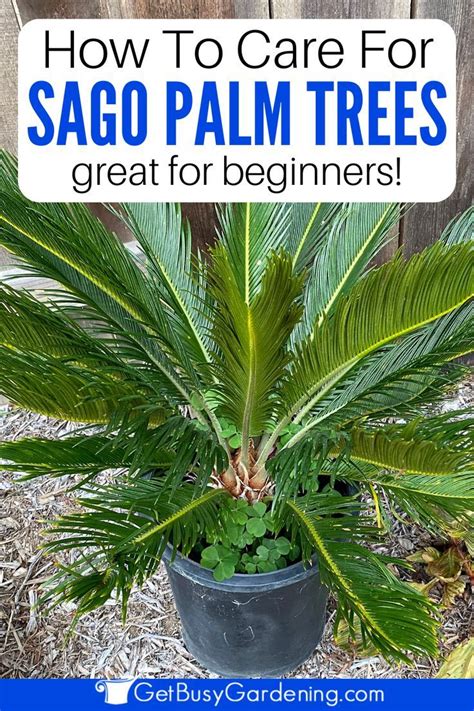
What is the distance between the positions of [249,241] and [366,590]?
582mm

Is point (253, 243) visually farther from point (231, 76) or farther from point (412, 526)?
point (412, 526)

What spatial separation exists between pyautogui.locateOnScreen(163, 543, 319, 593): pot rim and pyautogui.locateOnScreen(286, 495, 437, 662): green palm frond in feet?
0.31

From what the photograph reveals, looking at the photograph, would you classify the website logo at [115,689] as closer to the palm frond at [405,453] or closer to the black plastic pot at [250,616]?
the black plastic pot at [250,616]

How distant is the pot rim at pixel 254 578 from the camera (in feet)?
3.95

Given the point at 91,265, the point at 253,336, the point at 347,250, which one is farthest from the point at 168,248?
the point at 253,336

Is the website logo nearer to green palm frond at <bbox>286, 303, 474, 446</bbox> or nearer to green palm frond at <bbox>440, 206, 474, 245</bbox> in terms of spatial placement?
green palm frond at <bbox>286, 303, 474, 446</bbox>

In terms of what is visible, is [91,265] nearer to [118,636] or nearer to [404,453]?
[404,453]

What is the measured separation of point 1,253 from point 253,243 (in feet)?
3.56

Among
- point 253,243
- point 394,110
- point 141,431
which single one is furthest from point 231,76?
point 141,431

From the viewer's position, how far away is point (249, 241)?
43.9 inches

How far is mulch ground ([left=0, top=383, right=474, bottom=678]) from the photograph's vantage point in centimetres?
154

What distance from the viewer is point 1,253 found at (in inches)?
76.3

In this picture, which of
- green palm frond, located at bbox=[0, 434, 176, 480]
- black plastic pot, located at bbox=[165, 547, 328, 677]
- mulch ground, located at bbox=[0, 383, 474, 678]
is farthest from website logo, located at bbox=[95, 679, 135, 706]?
green palm frond, located at bbox=[0, 434, 176, 480]

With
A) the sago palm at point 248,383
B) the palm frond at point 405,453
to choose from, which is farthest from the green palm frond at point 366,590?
the palm frond at point 405,453
